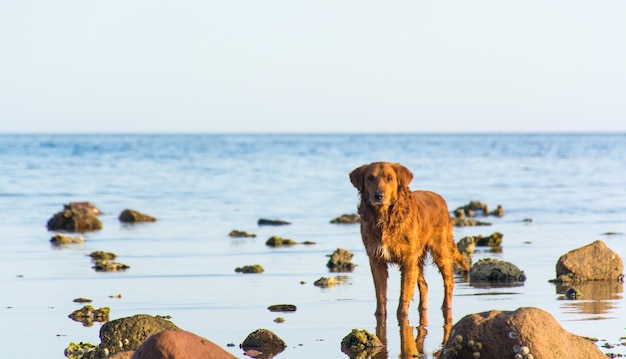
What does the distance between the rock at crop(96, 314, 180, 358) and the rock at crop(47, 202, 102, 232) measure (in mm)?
13133

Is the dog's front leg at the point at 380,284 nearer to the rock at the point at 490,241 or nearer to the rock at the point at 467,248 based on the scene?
the rock at the point at 467,248

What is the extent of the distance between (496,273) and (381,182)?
3506mm

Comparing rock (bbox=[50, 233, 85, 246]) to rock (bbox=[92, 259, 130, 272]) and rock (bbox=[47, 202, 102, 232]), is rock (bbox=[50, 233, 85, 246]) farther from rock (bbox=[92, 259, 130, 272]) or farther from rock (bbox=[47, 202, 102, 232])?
rock (bbox=[92, 259, 130, 272])

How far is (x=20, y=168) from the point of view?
49.1 meters

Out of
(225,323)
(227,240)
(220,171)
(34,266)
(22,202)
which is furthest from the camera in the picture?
(220,171)

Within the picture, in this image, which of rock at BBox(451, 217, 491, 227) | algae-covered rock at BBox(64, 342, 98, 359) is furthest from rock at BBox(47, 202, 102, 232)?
algae-covered rock at BBox(64, 342, 98, 359)

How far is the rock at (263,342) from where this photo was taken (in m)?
8.61

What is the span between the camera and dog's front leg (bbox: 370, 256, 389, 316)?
10.3 m

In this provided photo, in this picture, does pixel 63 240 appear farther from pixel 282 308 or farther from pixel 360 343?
pixel 360 343

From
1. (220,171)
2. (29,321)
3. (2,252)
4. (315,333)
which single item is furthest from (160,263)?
(220,171)

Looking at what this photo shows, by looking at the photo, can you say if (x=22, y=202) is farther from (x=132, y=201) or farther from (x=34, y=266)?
(x=34, y=266)

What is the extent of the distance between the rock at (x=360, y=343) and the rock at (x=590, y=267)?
184 inches

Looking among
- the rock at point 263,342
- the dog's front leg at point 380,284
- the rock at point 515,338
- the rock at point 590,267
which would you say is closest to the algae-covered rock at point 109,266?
the dog's front leg at point 380,284

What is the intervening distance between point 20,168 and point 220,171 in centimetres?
1024
